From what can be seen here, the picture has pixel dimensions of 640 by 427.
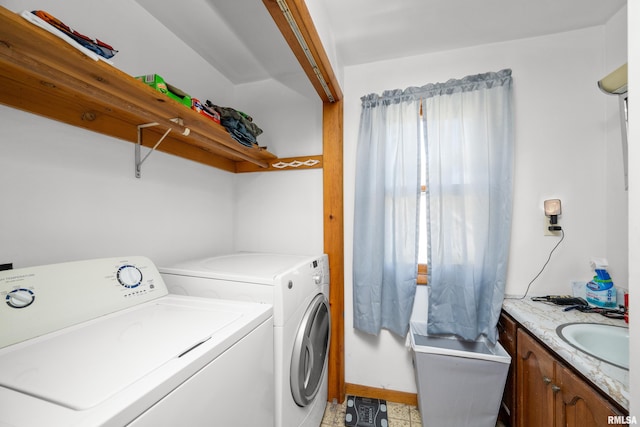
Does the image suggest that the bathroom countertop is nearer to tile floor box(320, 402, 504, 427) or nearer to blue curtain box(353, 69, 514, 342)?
blue curtain box(353, 69, 514, 342)

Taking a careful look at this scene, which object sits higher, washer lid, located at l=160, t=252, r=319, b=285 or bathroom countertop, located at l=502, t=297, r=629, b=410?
washer lid, located at l=160, t=252, r=319, b=285

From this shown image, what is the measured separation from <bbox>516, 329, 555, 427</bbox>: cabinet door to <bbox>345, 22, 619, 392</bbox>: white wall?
49 cm

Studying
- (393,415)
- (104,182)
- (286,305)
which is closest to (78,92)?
(104,182)

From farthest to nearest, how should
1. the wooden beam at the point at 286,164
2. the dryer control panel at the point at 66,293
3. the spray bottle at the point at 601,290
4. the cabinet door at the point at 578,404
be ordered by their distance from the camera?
the wooden beam at the point at 286,164 < the spray bottle at the point at 601,290 < the cabinet door at the point at 578,404 < the dryer control panel at the point at 66,293

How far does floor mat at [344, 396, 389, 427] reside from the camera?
164 cm

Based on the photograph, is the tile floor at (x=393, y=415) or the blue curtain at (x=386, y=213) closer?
the tile floor at (x=393, y=415)

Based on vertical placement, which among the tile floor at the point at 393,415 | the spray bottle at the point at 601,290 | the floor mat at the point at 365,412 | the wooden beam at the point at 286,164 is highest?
the wooden beam at the point at 286,164

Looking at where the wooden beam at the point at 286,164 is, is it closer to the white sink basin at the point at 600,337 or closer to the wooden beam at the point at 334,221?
the wooden beam at the point at 334,221

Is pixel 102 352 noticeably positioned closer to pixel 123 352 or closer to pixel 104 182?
pixel 123 352

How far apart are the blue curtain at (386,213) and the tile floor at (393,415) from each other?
22.3 inches

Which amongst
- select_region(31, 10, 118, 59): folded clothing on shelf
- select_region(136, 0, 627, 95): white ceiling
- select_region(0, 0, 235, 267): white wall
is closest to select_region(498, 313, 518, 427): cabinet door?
select_region(136, 0, 627, 95): white ceiling

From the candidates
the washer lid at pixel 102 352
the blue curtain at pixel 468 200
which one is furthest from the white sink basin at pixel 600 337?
the washer lid at pixel 102 352

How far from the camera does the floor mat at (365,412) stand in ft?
5.39

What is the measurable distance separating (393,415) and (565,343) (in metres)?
1.25
